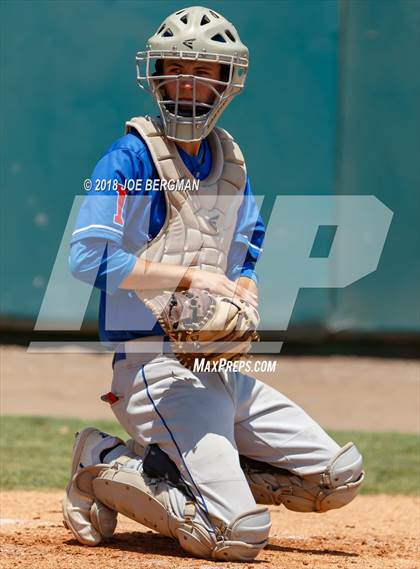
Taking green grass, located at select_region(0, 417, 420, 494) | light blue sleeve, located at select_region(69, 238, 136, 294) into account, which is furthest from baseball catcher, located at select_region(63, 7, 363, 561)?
green grass, located at select_region(0, 417, 420, 494)

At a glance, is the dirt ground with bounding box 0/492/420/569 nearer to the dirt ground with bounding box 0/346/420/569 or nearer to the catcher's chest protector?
the dirt ground with bounding box 0/346/420/569

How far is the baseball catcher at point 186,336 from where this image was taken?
4016 mm

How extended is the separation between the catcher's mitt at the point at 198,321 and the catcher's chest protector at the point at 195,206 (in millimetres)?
206

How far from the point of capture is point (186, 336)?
4074 millimetres

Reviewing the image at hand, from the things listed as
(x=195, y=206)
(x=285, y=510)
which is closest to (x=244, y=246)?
(x=195, y=206)

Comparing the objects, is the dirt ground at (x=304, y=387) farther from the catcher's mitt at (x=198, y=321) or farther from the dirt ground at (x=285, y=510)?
the catcher's mitt at (x=198, y=321)

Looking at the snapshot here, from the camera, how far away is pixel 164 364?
4172mm

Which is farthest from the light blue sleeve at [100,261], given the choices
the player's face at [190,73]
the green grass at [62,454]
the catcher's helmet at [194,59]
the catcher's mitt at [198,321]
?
the green grass at [62,454]

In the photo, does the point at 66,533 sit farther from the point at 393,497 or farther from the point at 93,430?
the point at 393,497

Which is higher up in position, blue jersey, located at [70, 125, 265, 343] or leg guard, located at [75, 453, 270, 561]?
blue jersey, located at [70, 125, 265, 343]

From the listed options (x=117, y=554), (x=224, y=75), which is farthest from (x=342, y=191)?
(x=117, y=554)

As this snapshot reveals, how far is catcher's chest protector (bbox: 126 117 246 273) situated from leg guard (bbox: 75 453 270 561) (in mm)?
753

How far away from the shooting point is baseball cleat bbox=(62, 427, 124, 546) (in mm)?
4230

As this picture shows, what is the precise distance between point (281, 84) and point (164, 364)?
15.1 feet
